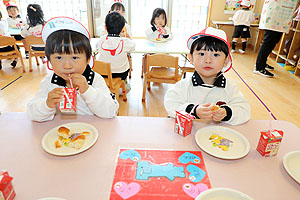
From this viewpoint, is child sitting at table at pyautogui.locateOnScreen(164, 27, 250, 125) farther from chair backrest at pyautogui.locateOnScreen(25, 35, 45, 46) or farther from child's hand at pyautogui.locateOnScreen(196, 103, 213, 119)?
chair backrest at pyautogui.locateOnScreen(25, 35, 45, 46)

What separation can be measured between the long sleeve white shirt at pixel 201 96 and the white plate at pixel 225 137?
0.17 meters

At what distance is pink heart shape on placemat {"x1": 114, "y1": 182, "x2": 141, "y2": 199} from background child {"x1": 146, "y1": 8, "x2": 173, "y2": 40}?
3.00 metres

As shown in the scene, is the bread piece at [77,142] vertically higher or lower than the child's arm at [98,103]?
lower

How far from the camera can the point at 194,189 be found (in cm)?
70

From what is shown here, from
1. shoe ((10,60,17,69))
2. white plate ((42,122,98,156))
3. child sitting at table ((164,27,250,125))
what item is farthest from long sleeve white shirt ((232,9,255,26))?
white plate ((42,122,98,156))

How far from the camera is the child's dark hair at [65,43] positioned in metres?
1.02

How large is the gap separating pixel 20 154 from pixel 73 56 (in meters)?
0.48

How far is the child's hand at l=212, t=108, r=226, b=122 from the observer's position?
1034 millimetres

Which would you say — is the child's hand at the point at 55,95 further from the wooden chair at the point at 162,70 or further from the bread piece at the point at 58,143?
the wooden chair at the point at 162,70

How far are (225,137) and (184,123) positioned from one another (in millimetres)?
207

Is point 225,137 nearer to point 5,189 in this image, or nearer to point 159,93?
point 5,189

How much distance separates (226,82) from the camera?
1.26 meters

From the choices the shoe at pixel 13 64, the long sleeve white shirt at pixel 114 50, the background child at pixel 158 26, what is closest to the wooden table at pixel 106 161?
the long sleeve white shirt at pixel 114 50

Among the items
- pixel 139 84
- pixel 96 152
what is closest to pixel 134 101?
pixel 139 84
